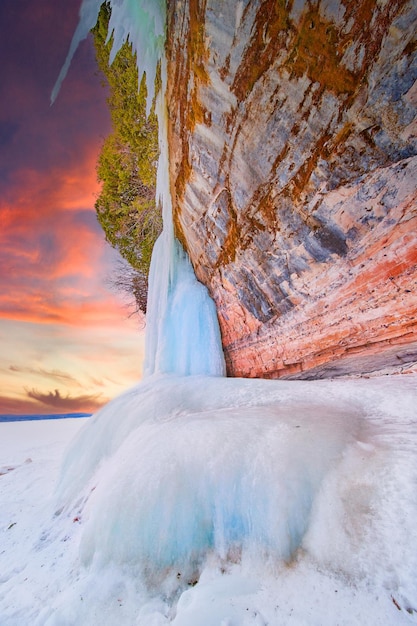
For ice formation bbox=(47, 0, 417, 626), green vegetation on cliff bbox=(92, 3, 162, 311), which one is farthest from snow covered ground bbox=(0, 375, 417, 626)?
green vegetation on cliff bbox=(92, 3, 162, 311)

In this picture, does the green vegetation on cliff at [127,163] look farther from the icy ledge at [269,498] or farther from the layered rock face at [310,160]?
the icy ledge at [269,498]

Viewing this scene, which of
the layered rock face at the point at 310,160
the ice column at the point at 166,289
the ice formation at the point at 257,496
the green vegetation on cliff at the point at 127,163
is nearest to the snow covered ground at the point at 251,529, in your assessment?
the ice formation at the point at 257,496

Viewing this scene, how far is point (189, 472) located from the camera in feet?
5.98

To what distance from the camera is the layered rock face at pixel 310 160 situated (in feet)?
6.32

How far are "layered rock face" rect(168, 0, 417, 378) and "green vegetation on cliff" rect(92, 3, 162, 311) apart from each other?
1705mm

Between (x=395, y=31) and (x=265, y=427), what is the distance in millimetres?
2565

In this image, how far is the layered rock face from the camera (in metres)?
1.93

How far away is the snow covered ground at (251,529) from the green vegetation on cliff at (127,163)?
15.9 ft

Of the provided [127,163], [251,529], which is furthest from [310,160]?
[127,163]

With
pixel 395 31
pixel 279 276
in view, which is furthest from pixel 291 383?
pixel 395 31

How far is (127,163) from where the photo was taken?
5.98 meters

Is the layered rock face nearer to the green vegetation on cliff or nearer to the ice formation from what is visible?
the ice formation

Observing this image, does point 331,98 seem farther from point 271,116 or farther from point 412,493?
point 412,493

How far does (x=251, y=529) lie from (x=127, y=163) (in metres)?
6.49
